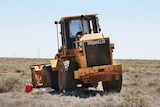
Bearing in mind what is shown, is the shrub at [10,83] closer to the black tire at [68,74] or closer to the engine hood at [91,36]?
the black tire at [68,74]

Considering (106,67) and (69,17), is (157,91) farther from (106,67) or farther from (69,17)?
(69,17)

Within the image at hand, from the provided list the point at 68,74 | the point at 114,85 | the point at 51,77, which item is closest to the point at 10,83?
the point at 51,77

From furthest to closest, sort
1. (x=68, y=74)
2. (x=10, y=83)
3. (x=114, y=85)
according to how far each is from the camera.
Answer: (x=10, y=83), (x=114, y=85), (x=68, y=74)

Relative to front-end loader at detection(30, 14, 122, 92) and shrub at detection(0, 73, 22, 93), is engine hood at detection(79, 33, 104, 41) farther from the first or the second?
shrub at detection(0, 73, 22, 93)

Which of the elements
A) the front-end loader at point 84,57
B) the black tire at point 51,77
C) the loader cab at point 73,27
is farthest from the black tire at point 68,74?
the black tire at point 51,77

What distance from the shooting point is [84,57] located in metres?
16.9

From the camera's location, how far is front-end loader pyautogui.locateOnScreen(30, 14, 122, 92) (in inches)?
661

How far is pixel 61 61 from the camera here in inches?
716

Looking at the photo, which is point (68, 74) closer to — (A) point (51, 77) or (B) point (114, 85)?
(B) point (114, 85)

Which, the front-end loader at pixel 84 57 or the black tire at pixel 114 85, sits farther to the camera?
the black tire at pixel 114 85

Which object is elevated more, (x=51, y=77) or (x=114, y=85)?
(x=51, y=77)

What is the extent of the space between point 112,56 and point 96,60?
718 mm

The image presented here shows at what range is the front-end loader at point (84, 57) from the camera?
16.8m

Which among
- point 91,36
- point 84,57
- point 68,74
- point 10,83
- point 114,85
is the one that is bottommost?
point 114,85
